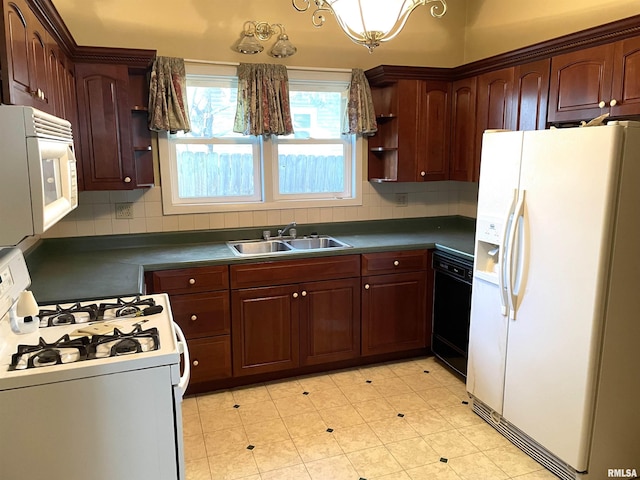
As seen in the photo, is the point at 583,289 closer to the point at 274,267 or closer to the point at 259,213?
the point at 274,267

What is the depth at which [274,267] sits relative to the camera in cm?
319

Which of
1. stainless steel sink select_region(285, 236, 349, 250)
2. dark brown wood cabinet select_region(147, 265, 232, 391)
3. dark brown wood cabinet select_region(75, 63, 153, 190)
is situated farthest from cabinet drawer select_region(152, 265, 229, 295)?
stainless steel sink select_region(285, 236, 349, 250)

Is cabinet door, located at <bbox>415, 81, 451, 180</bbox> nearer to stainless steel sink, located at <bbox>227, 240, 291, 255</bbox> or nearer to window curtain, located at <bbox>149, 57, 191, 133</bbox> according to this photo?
stainless steel sink, located at <bbox>227, 240, 291, 255</bbox>

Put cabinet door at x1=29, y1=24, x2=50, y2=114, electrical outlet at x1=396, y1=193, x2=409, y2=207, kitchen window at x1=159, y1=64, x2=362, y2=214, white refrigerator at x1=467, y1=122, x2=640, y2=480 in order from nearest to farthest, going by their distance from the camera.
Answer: cabinet door at x1=29, y1=24, x2=50, y2=114
white refrigerator at x1=467, y1=122, x2=640, y2=480
kitchen window at x1=159, y1=64, x2=362, y2=214
electrical outlet at x1=396, y1=193, x2=409, y2=207

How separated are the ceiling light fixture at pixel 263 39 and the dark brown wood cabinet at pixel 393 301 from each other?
1.58m

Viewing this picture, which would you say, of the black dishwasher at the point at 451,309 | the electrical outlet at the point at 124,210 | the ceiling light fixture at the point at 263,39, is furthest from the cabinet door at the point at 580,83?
the electrical outlet at the point at 124,210

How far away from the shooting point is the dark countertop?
2.47m

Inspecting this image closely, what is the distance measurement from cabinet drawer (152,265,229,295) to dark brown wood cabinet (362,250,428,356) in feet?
3.25

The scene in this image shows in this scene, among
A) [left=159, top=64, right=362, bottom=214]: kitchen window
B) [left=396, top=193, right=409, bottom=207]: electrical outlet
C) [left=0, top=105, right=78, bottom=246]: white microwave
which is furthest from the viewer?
[left=396, top=193, right=409, bottom=207]: electrical outlet

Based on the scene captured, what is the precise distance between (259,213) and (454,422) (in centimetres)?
201

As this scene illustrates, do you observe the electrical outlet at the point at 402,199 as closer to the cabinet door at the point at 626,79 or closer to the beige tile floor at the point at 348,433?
the beige tile floor at the point at 348,433

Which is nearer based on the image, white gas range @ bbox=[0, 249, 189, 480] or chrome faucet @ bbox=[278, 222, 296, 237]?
white gas range @ bbox=[0, 249, 189, 480]

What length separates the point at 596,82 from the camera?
105 inches

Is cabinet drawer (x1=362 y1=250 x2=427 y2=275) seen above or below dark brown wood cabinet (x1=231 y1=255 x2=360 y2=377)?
above
